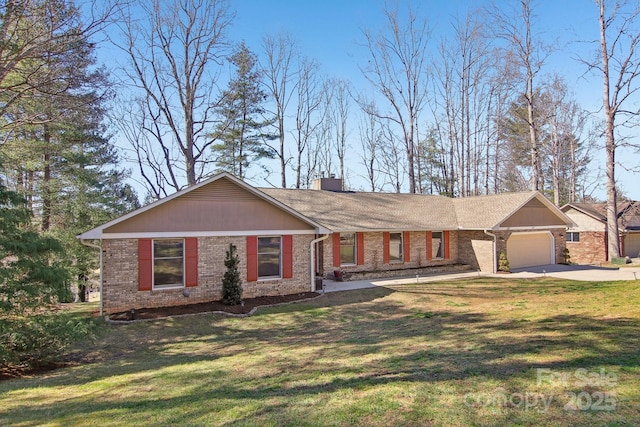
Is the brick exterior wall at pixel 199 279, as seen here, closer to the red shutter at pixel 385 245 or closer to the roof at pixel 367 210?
the roof at pixel 367 210

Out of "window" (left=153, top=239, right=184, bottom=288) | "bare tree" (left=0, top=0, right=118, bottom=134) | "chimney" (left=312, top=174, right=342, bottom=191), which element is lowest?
"window" (left=153, top=239, right=184, bottom=288)

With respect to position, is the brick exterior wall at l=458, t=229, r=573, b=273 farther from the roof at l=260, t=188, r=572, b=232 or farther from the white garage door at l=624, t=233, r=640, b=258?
the white garage door at l=624, t=233, r=640, b=258

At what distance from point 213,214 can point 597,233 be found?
2660 cm

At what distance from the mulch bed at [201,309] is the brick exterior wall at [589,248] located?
23.4 m

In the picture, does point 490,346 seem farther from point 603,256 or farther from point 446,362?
point 603,256

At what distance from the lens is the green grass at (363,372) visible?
4.05 metres

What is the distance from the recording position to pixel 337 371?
5.77 m

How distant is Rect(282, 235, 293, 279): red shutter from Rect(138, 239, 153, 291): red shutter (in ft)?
15.1

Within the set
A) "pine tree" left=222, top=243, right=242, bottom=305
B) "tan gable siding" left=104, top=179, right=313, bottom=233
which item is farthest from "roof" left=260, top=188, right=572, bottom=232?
"pine tree" left=222, top=243, right=242, bottom=305

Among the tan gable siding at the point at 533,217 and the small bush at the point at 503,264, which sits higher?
the tan gable siding at the point at 533,217

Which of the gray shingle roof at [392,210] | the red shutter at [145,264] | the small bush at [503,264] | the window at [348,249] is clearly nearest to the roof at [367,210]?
the gray shingle roof at [392,210]

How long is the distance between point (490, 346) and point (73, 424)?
5.96 meters

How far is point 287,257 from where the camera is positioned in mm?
14297

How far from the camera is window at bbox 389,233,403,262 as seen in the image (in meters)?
18.9
